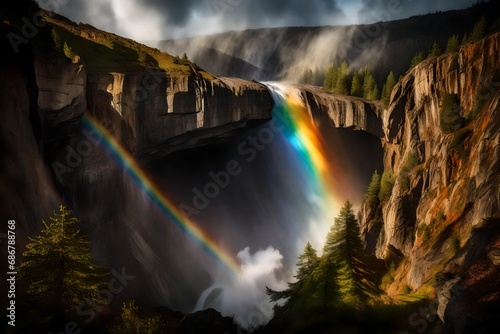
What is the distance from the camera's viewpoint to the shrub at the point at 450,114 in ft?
133

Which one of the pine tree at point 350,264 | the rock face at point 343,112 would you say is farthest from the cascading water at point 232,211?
the pine tree at point 350,264

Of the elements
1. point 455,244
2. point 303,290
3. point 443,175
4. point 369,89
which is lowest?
point 303,290

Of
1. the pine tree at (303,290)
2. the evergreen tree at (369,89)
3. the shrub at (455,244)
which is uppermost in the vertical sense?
the evergreen tree at (369,89)

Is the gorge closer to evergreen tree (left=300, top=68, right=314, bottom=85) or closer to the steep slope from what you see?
the steep slope

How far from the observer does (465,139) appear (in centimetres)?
3588

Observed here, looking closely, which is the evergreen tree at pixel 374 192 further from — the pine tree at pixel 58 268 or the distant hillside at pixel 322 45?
the distant hillside at pixel 322 45

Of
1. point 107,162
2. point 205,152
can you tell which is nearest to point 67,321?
point 107,162

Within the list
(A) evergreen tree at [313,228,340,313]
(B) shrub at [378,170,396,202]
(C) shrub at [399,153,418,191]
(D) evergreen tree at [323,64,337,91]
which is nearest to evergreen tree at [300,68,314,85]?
(D) evergreen tree at [323,64,337,91]

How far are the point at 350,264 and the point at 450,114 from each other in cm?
2831

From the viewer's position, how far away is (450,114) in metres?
41.6

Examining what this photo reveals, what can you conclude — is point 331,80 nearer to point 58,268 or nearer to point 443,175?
point 443,175

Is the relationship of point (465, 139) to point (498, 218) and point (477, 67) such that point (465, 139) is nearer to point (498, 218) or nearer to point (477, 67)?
point (477, 67)

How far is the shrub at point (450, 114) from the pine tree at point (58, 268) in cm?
4005

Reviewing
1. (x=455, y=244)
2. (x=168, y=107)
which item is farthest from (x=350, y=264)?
(x=168, y=107)
